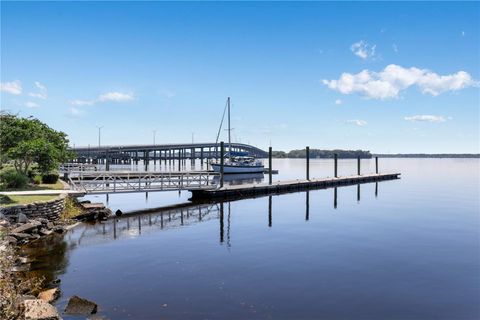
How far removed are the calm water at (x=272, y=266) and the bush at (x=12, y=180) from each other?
363 inches

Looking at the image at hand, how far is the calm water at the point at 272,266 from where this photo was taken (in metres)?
13.0

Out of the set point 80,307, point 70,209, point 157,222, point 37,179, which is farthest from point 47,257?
point 37,179

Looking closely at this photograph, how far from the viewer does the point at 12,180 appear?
103ft

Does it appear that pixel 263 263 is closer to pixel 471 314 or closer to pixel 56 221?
pixel 471 314

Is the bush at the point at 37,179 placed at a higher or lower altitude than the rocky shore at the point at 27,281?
higher

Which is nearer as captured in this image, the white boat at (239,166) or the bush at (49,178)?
the bush at (49,178)

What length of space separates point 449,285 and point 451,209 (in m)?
24.8

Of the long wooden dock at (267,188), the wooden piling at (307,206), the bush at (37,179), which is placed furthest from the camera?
the long wooden dock at (267,188)

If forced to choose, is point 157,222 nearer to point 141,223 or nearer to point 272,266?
point 141,223

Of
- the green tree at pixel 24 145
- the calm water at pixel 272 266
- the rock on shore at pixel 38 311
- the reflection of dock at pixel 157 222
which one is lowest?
the calm water at pixel 272 266


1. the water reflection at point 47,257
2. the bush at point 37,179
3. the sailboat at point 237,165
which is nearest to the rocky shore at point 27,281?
the water reflection at point 47,257

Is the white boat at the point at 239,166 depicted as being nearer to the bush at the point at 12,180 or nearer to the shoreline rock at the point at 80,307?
the bush at the point at 12,180

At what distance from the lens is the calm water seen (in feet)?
42.7

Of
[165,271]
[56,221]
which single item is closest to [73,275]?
[165,271]
